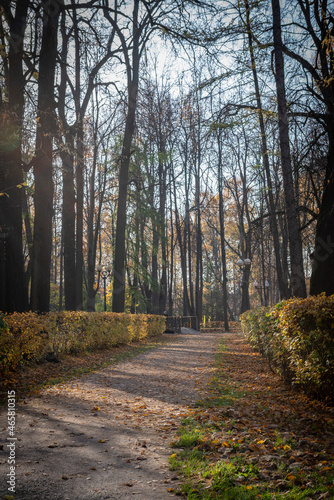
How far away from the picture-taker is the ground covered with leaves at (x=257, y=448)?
2723 millimetres

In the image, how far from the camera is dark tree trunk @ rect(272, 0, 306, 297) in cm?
882

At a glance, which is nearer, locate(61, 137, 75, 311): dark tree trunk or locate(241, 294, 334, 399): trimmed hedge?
locate(241, 294, 334, 399): trimmed hedge

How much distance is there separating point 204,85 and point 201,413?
24.6ft

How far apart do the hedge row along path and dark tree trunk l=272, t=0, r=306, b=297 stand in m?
2.70

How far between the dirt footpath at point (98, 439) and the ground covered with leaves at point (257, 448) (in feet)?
0.76

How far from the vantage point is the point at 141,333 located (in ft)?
56.2

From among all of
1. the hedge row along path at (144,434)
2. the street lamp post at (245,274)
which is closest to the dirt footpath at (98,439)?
the hedge row along path at (144,434)

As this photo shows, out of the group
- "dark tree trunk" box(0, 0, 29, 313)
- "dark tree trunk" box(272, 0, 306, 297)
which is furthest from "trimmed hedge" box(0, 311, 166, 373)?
"dark tree trunk" box(272, 0, 306, 297)

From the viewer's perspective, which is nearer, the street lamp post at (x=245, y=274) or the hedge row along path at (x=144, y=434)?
the hedge row along path at (x=144, y=434)

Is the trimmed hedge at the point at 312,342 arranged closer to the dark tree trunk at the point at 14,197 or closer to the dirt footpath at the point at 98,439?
the dirt footpath at the point at 98,439

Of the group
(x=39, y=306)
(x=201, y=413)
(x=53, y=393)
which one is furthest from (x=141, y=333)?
(x=201, y=413)

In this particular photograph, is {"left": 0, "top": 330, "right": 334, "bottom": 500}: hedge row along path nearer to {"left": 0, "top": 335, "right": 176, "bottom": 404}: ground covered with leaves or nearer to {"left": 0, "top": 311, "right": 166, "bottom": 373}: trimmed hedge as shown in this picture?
{"left": 0, "top": 335, "right": 176, "bottom": 404}: ground covered with leaves

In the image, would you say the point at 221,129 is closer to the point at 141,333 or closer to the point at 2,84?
the point at 2,84

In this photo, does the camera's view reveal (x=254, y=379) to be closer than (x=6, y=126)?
No
